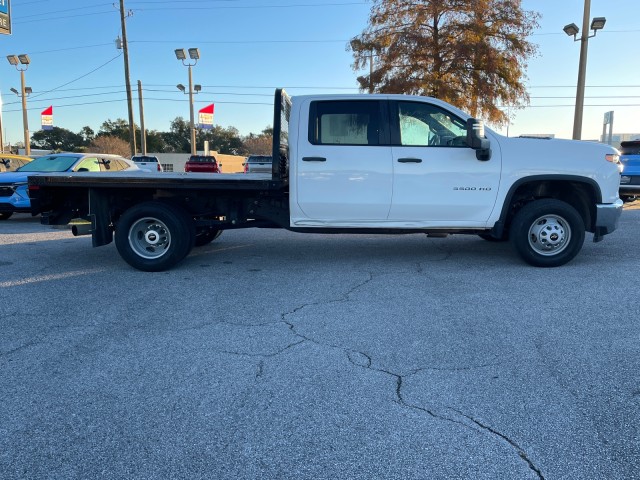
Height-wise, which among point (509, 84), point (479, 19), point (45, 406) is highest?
point (479, 19)

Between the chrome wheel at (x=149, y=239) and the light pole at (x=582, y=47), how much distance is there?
15117mm

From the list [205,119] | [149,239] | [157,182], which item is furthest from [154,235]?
[205,119]

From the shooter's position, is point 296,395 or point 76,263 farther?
point 76,263

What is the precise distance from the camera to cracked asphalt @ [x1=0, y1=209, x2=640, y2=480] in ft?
8.31

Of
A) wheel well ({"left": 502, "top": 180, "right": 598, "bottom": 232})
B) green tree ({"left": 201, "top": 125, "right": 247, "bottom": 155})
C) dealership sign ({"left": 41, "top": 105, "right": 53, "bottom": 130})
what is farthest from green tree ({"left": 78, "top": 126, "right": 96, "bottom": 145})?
wheel well ({"left": 502, "top": 180, "right": 598, "bottom": 232})

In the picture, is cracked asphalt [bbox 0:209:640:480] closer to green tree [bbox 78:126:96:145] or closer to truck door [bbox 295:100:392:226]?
truck door [bbox 295:100:392:226]

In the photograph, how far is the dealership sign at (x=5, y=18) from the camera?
57.1 ft

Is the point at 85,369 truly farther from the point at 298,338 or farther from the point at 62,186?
the point at 62,186

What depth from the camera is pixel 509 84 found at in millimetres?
18125

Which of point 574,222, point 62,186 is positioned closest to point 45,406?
point 62,186

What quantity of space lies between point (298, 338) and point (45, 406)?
1874 mm

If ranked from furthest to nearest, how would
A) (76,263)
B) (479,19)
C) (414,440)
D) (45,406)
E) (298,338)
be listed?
(479,19), (76,263), (298,338), (45,406), (414,440)

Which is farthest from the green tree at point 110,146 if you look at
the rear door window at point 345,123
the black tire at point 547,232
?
the black tire at point 547,232

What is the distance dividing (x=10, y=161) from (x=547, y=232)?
13997 millimetres
